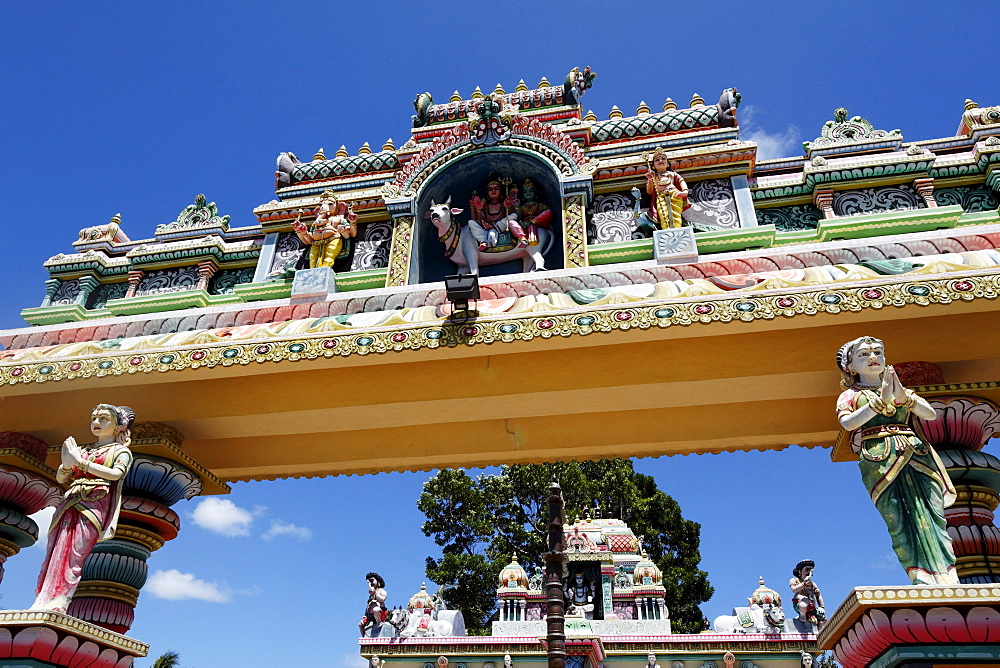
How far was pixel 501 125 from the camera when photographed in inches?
303

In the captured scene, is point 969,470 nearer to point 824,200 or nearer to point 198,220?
point 824,200

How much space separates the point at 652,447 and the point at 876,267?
315cm

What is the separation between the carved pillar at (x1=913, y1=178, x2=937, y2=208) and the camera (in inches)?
272

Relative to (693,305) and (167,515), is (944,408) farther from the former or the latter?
(167,515)

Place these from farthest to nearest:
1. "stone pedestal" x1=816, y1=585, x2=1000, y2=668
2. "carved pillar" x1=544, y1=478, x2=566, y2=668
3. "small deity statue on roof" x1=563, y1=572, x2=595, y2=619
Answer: "small deity statue on roof" x1=563, y1=572, x2=595, y2=619 → "carved pillar" x1=544, y1=478, x2=566, y2=668 → "stone pedestal" x1=816, y1=585, x2=1000, y2=668

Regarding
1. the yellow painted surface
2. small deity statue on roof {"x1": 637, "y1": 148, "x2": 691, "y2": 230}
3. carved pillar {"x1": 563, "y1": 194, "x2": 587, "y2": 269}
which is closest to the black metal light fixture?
the yellow painted surface

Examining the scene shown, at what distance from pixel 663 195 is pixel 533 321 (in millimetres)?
2379

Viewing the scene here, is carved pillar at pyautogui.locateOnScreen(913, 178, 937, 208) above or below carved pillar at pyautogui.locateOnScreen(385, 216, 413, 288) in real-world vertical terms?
above

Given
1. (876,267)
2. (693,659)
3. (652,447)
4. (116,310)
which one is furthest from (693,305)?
(693,659)

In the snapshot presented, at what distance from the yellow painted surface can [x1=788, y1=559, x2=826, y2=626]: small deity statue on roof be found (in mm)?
7378

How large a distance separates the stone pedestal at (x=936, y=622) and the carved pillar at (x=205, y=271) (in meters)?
7.32

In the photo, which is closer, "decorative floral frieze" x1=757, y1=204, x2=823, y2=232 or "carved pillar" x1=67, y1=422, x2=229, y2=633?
"carved pillar" x1=67, y1=422, x2=229, y2=633

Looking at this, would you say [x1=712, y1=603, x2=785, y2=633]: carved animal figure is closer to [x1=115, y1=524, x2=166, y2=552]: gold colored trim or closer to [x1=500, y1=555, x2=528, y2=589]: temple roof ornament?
[x1=500, y1=555, x2=528, y2=589]: temple roof ornament

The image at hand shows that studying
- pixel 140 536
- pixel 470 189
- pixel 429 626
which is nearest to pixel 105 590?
pixel 140 536
